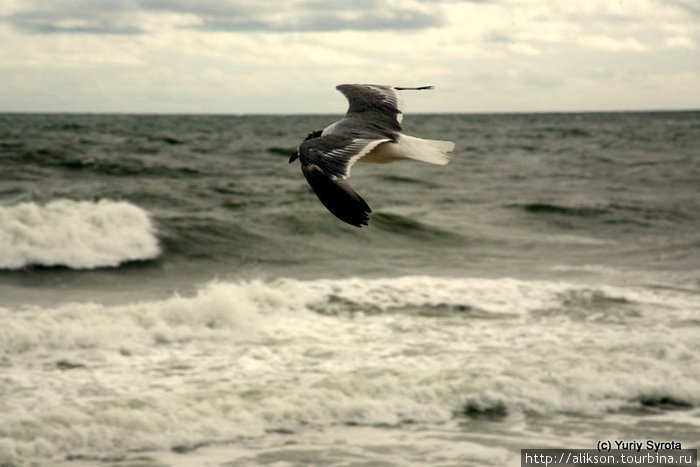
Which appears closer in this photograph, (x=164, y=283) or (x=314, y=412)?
(x=314, y=412)

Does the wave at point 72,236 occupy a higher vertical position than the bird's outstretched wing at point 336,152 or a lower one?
lower

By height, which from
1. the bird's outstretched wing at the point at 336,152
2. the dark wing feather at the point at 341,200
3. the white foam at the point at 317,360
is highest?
the bird's outstretched wing at the point at 336,152

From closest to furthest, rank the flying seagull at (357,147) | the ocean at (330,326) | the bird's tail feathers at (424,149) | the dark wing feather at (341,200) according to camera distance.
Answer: the dark wing feather at (341,200) → the flying seagull at (357,147) → the bird's tail feathers at (424,149) → the ocean at (330,326)

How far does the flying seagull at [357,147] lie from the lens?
3.91 metres

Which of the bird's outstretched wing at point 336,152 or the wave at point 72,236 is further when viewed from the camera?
the wave at point 72,236

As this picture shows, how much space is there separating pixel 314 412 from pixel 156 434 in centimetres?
121

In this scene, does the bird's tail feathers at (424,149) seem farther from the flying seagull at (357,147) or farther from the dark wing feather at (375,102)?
the dark wing feather at (375,102)

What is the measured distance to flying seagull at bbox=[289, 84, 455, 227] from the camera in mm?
3912

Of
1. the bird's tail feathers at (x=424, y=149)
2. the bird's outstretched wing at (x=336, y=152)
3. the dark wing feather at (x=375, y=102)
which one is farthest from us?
the dark wing feather at (x=375, y=102)

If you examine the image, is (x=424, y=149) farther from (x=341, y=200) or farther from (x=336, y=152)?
(x=341, y=200)

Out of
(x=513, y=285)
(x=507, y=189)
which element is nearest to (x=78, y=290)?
(x=513, y=285)

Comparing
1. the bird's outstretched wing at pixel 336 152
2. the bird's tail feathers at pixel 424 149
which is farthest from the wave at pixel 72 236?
the bird's outstretched wing at pixel 336 152

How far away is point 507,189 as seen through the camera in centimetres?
2039

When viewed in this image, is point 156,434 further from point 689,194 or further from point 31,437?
point 689,194
